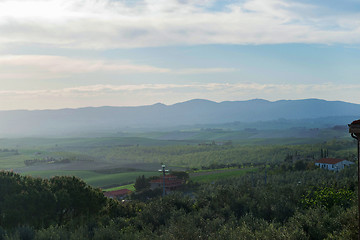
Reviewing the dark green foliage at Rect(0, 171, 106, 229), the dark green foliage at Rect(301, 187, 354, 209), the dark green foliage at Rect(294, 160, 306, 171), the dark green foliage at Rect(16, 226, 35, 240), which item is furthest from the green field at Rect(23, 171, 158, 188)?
the dark green foliage at Rect(16, 226, 35, 240)

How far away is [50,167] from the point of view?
94375mm

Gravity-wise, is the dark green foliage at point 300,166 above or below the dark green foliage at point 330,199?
below

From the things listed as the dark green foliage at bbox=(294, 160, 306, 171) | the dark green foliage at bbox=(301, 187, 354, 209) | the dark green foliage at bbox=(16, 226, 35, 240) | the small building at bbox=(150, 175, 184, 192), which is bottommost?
the small building at bbox=(150, 175, 184, 192)

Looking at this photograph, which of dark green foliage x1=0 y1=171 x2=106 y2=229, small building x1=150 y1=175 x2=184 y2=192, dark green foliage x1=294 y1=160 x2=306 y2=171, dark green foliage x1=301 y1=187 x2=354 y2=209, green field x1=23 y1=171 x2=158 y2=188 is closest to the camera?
dark green foliage x1=0 y1=171 x2=106 y2=229

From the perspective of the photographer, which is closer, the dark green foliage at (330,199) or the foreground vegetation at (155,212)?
the foreground vegetation at (155,212)

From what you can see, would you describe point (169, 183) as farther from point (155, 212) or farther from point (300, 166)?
point (155, 212)

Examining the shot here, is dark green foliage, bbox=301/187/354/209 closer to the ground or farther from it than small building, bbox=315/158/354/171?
farther from it

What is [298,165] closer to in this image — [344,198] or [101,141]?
[344,198]

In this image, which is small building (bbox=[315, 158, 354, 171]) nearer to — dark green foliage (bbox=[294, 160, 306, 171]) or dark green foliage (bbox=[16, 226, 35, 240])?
dark green foliage (bbox=[294, 160, 306, 171])

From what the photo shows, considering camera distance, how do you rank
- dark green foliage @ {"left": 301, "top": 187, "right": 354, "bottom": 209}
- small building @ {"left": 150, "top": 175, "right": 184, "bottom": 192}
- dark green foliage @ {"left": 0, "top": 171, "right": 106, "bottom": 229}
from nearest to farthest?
1. dark green foliage @ {"left": 0, "top": 171, "right": 106, "bottom": 229}
2. dark green foliage @ {"left": 301, "top": 187, "right": 354, "bottom": 209}
3. small building @ {"left": 150, "top": 175, "right": 184, "bottom": 192}

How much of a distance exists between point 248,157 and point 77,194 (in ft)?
303

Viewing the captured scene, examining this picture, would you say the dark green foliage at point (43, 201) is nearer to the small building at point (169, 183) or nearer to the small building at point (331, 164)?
the small building at point (169, 183)

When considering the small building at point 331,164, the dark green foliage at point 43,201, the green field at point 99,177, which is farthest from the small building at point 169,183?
the dark green foliage at point 43,201

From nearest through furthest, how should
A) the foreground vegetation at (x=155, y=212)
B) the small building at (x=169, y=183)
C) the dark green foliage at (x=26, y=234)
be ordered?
the dark green foliage at (x=26, y=234) → the foreground vegetation at (x=155, y=212) → the small building at (x=169, y=183)
